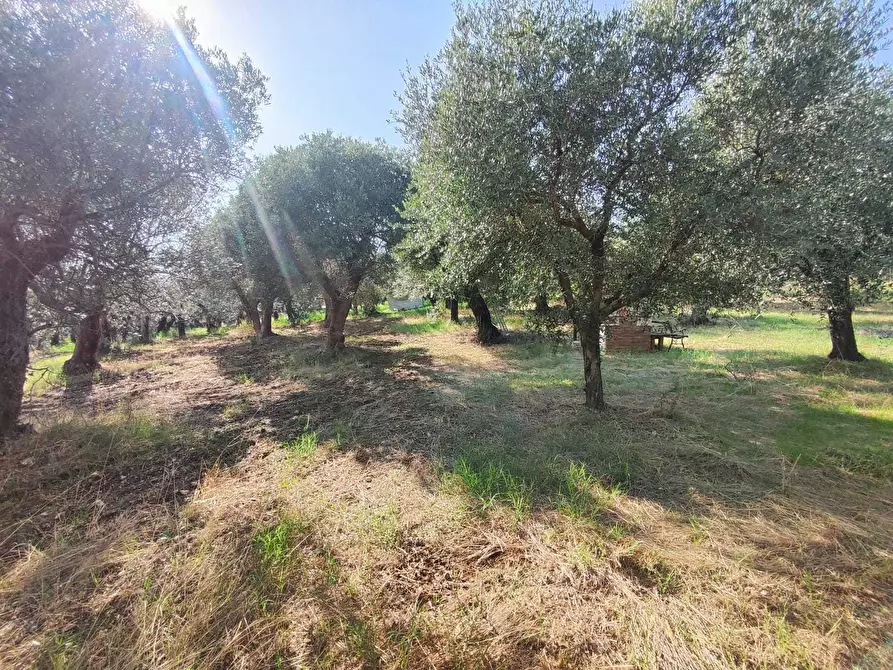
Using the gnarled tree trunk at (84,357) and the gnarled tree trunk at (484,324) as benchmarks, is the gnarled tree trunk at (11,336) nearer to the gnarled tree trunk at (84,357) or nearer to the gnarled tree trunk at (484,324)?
the gnarled tree trunk at (84,357)

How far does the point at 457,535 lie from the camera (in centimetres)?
383

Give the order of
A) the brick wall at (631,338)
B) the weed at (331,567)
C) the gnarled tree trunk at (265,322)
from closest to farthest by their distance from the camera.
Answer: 1. the weed at (331,567)
2. the brick wall at (631,338)
3. the gnarled tree trunk at (265,322)

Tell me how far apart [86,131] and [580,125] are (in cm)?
805

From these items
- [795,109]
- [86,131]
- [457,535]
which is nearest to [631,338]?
[795,109]

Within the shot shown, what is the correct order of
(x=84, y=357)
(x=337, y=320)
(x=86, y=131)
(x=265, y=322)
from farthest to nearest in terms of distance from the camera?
1. (x=265, y=322)
2. (x=337, y=320)
3. (x=84, y=357)
4. (x=86, y=131)

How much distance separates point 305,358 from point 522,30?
1353 centimetres

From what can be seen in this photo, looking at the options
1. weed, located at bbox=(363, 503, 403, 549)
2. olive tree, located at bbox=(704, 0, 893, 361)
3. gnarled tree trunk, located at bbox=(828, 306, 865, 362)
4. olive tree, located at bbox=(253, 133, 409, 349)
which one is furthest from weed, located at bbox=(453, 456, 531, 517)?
gnarled tree trunk, located at bbox=(828, 306, 865, 362)

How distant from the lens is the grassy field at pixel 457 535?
2625mm

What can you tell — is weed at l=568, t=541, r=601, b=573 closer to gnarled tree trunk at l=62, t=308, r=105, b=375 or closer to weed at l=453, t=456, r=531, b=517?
weed at l=453, t=456, r=531, b=517

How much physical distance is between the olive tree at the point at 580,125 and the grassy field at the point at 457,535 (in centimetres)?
347

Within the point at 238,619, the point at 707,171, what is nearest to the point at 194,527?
the point at 238,619

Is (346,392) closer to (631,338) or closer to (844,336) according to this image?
(631,338)

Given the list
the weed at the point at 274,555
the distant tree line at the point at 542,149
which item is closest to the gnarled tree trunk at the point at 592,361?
the distant tree line at the point at 542,149

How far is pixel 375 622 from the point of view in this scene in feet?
→ 9.29
